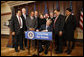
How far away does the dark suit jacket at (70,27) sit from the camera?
1.84 m

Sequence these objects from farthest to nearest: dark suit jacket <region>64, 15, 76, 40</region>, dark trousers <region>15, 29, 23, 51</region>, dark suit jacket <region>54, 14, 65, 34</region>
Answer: dark trousers <region>15, 29, 23, 51</region> < dark suit jacket <region>54, 14, 65, 34</region> < dark suit jacket <region>64, 15, 76, 40</region>

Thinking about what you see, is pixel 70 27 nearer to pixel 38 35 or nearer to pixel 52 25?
pixel 52 25

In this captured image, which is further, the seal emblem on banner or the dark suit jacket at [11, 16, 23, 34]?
the dark suit jacket at [11, 16, 23, 34]

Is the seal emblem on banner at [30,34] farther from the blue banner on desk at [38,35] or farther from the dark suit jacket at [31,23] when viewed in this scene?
the dark suit jacket at [31,23]

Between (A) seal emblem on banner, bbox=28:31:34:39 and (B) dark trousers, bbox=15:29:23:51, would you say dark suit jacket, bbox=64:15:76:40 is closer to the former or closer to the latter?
(A) seal emblem on banner, bbox=28:31:34:39

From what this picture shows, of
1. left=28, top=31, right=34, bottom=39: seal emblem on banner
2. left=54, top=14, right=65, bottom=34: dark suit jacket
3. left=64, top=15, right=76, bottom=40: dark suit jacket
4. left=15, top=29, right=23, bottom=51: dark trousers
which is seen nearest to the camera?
left=64, top=15, right=76, bottom=40: dark suit jacket

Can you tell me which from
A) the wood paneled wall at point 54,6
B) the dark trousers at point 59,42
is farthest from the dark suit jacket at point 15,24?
the dark trousers at point 59,42

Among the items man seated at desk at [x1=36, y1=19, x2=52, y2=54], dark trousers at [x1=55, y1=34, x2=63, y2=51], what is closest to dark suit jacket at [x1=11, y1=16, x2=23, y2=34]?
man seated at desk at [x1=36, y1=19, x2=52, y2=54]

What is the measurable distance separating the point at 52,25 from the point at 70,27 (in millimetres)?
324

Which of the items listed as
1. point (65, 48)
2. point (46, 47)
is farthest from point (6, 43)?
point (65, 48)

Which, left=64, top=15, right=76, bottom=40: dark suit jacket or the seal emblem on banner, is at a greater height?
left=64, top=15, right=76, bottom=40: dark suit jacket

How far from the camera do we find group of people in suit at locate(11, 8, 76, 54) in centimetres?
189

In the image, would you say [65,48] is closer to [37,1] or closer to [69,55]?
[69,55]

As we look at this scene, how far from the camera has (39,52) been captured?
2.29 metres
